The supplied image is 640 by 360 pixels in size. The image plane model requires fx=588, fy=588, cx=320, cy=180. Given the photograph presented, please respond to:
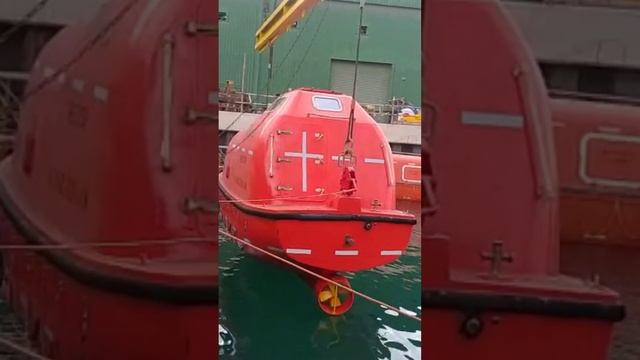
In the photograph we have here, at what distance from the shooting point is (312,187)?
440 centimetres

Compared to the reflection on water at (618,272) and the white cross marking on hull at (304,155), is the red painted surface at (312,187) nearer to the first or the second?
the white cross marking on hull at (304,155)

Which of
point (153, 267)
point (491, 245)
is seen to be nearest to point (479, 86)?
point (491, 245)

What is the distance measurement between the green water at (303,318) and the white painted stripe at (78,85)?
2.17 m

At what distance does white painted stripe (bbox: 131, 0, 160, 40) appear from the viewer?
0.94 metres

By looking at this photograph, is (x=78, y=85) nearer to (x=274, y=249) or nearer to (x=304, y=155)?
(x=274, y=249)

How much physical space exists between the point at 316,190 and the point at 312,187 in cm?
7

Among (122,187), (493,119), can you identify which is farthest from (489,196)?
(122,187)

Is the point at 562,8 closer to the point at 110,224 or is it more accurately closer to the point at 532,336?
the point at 532,336

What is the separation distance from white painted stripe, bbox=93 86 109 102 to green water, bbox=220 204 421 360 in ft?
7.13

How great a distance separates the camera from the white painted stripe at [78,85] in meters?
0.97

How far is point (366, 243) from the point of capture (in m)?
3.63

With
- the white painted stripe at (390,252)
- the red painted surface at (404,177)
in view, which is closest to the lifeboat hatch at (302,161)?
the white painted stripe at (390,252)

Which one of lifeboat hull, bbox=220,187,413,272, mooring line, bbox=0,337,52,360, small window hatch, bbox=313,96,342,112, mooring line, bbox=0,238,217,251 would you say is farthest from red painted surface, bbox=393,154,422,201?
mooring line, bbox=0,337,52,360

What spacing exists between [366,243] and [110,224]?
9.04ft
